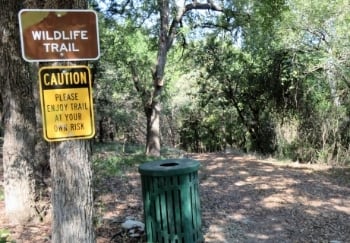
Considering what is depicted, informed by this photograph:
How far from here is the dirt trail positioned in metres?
4.73

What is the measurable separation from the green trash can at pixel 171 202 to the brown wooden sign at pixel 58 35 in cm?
180

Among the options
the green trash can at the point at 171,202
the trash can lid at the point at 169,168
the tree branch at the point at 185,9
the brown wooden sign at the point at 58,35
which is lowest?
the green trash can at the point at 171,202

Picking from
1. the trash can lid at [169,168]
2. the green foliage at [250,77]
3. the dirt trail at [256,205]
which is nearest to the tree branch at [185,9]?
the green foliage at [250,77]

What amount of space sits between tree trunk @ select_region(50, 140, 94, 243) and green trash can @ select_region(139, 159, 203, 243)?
1414 millimetres

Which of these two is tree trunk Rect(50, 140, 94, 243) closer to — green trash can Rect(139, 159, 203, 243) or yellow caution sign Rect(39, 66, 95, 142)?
yellow caution sign Rect(39, 66, 95, 142)

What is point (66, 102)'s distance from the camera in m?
2.38

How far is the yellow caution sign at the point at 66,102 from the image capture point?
2.35 m

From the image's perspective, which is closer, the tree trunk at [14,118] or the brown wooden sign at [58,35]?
the brown wooden sign at [58,35]

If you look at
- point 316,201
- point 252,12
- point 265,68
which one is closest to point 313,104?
point 265,68

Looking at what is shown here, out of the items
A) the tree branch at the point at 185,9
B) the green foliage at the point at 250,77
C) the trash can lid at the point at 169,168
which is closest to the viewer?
the trash can lid at the point at 169,168

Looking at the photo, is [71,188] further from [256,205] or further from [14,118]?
[256,205]

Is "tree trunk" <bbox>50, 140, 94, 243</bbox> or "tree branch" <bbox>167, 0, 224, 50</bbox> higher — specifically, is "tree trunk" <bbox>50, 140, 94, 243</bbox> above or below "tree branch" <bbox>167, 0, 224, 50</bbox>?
below

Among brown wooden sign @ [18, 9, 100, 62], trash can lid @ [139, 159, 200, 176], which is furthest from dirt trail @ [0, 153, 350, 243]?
brown wooden sign @ [18, 9, 100, 62]

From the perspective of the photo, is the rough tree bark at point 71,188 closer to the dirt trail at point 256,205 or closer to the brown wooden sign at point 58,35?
the brown wooden sign at point 58,35
